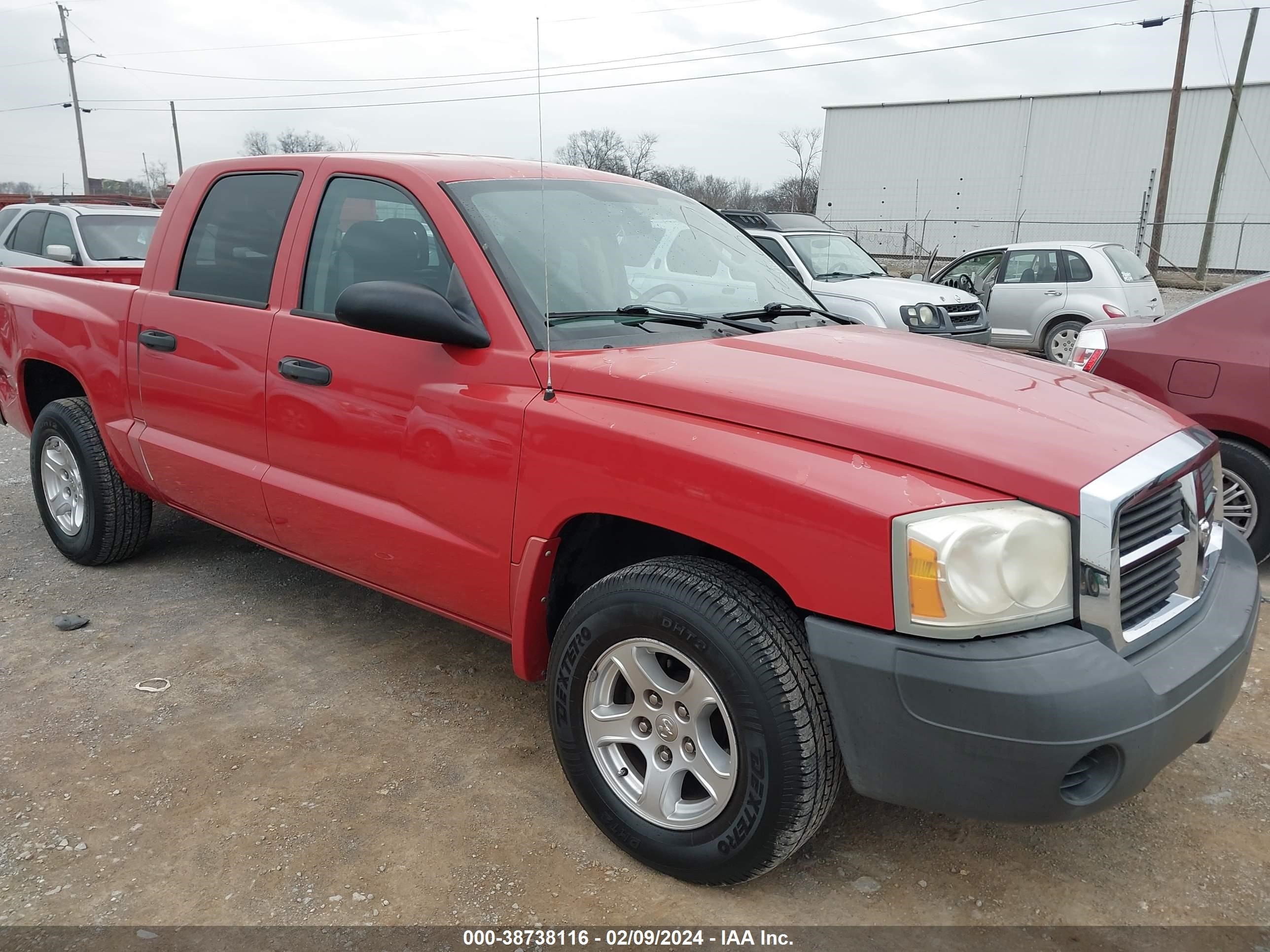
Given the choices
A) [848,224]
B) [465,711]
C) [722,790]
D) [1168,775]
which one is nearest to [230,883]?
[465,711]

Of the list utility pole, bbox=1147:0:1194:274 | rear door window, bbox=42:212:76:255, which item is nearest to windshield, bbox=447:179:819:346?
rear door window, bbox=42:212:76:255

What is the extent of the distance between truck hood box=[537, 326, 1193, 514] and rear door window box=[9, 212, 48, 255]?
418 inches

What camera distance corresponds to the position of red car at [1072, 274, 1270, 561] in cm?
446

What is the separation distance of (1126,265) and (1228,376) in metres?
8.32

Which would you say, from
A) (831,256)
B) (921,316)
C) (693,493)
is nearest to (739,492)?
(693,493)

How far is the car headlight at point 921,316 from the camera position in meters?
9.42

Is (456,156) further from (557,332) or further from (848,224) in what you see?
(848,224)

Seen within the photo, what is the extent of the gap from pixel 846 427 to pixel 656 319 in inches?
37.6

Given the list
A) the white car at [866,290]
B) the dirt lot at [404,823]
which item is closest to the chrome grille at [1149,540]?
the dirt lot at [404,823]

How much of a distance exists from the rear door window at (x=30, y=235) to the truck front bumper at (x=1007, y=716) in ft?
37.7

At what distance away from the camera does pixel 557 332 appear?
107 inches

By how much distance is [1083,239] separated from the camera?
28.2 metres

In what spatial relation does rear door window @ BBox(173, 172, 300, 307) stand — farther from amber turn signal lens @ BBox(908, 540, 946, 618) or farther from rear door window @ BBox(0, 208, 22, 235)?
rear door window @ BBox(0, 208, 22, 235)

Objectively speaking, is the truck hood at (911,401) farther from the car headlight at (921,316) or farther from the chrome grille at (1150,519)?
the car headlight at (921,316)
